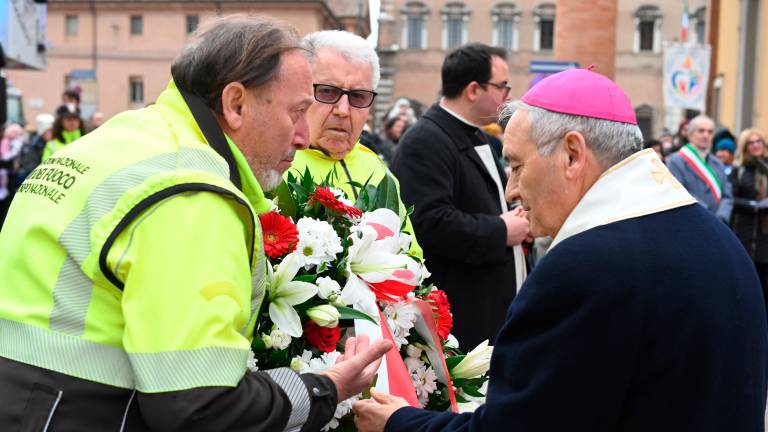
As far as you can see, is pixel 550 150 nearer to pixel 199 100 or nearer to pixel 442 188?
pixel 199 100

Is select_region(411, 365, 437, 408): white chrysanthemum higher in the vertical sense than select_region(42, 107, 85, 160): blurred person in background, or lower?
higher

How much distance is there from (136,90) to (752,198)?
5690 cm

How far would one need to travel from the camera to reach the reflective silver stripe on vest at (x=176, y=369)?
1.94 meters

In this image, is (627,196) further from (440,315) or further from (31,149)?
(31,149)

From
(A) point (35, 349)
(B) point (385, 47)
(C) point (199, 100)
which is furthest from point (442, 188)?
(B) point (385, 47)

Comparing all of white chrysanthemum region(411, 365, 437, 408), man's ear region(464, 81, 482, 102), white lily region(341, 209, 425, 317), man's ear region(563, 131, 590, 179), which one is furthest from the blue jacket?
man's ear region(563, 131, 590, 179)

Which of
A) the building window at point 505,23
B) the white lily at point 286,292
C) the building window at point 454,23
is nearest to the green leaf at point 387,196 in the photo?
the white lily at point 286,292

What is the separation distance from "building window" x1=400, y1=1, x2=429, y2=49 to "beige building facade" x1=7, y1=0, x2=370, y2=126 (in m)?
4.62

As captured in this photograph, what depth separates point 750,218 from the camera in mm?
10531

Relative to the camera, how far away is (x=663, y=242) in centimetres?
218

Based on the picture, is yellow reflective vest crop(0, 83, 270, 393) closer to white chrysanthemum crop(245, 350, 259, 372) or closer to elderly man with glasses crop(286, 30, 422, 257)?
white chrysanthemum crop(245, 350, 259, 372)

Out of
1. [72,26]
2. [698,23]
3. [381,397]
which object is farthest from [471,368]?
[698,23]

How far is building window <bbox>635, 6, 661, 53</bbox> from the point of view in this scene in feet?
222

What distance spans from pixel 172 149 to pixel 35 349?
0.49m
